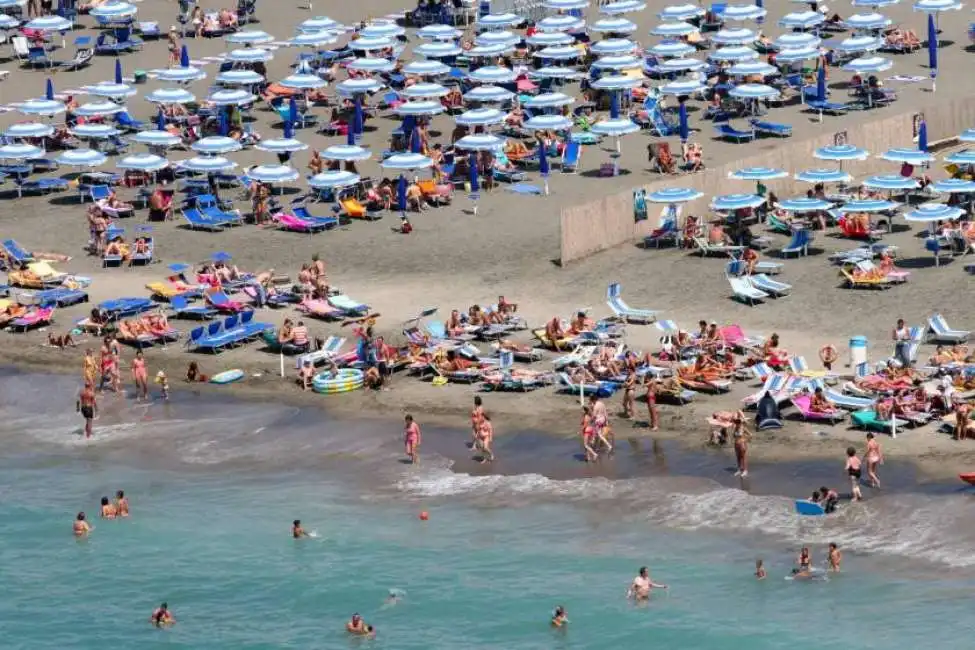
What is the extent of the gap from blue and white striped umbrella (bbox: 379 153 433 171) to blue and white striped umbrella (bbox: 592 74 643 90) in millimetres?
7821

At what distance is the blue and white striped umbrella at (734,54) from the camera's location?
6756 cm

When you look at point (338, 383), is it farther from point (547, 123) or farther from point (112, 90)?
point (112, 90)

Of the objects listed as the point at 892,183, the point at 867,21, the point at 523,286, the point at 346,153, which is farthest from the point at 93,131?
the point at 867,21

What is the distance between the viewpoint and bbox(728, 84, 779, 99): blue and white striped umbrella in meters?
64.9

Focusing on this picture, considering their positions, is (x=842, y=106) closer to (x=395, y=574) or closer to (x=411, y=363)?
(x=411, y=363)

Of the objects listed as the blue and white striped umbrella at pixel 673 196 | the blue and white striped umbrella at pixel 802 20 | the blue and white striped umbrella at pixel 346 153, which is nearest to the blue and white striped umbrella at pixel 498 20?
the blue and white striped umbrella at pixel 802 20

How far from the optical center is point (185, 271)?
55594 millimetres

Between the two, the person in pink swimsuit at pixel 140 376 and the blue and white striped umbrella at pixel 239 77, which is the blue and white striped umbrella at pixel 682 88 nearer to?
the blue and white striped umbrella at pixel 239 77

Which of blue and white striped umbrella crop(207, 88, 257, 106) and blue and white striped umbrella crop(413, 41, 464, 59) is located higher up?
blue and white striped umbrella crop(413, 41, 464, 59)

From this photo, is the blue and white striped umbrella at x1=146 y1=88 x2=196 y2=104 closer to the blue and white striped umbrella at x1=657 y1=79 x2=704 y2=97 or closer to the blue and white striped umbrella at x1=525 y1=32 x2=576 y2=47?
the blue and white striped umbrella at x1=525 y1=32 x2=576 y2=47

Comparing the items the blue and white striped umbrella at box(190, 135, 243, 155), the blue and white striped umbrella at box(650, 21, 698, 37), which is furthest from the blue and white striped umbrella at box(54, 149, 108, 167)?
the blue and white striped umbrella at box(650, 21, 698, 37)

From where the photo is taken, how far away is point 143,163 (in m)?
60.5

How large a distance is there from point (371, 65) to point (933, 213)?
2078cm

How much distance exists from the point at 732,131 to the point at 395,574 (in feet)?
90.6
